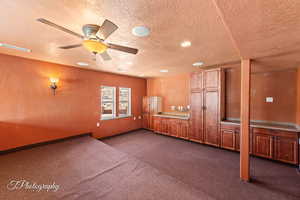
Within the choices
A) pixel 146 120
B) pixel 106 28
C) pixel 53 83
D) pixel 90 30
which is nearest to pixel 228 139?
pixel 146 120

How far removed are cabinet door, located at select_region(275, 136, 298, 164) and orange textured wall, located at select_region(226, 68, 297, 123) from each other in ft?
2.78

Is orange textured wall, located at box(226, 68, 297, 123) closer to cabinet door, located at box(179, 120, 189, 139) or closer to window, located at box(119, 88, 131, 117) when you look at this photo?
cabinet door, located at box(179, 120, 189, 139)

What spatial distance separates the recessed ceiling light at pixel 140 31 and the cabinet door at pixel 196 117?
2925 mm

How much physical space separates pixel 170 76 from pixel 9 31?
4.68m

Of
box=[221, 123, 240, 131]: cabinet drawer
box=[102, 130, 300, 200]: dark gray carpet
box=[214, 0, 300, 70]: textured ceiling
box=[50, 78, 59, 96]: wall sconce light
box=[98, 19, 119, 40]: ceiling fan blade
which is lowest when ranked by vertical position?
box=[102, 130, 300, 200]: dark gray carpet

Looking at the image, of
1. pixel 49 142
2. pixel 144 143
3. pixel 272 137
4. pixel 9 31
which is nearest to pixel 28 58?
pixel 9 31

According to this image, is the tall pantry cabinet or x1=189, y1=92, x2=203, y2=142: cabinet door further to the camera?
x1=189, y1=92, x2=203, y2=142: cabinet door

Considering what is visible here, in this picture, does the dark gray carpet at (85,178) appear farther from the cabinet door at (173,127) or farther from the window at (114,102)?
the cabinet door at (173,127)

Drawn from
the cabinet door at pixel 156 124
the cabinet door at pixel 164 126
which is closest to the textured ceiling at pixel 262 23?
the cabinet door at pixel 164 126

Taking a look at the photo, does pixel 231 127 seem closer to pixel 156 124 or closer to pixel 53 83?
pixel 156 124

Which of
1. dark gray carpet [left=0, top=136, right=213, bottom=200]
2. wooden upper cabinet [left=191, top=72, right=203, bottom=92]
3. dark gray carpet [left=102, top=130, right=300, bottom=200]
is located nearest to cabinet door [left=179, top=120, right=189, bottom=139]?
dark gray carpet [left=102, top=130, right=300, bottom=200]

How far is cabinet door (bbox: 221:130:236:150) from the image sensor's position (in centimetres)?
330

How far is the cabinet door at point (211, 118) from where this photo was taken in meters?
3.57

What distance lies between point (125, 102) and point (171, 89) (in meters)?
2.26
